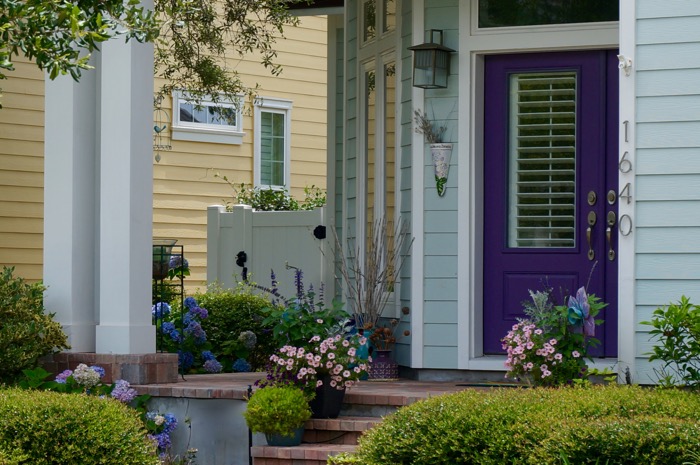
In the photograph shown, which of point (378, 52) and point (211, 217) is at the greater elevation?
point (378, 52)

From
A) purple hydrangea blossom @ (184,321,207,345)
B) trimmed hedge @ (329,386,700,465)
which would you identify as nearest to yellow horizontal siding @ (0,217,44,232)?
purple hydrangea blossom @ (184,321,207,345)

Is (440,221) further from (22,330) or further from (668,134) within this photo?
(22,330)

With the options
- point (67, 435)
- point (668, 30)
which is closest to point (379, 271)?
point (668, 30)

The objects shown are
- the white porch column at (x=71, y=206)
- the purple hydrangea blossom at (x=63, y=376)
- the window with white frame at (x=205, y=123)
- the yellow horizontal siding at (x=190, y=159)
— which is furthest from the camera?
the window with white frame at (x=205, y=123)

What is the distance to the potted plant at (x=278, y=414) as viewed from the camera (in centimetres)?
691

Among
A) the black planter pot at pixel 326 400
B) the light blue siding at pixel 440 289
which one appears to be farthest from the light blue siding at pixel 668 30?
the black planter pot at pixel 326 400

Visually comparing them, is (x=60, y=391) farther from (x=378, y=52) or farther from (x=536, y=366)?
A: (x=378, y=52)

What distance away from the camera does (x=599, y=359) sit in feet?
27.4

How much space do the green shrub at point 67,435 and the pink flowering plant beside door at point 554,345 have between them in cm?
219

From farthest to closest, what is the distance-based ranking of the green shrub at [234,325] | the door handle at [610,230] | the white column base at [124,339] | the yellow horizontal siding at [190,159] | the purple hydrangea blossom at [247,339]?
the yellow horizontal siding at [190,159]
the green shrub at [234,325]
the purple hydrangea blossom at [247,339]
the door handle at [610,230]
the white column base at [124,339]

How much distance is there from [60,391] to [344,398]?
176cm

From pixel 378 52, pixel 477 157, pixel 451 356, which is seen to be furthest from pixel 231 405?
pixel 378 52

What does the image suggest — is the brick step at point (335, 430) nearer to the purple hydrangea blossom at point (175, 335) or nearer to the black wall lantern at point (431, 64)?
the purple hydrangea blossom at point (175, 335)

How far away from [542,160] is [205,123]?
602 centimetres
